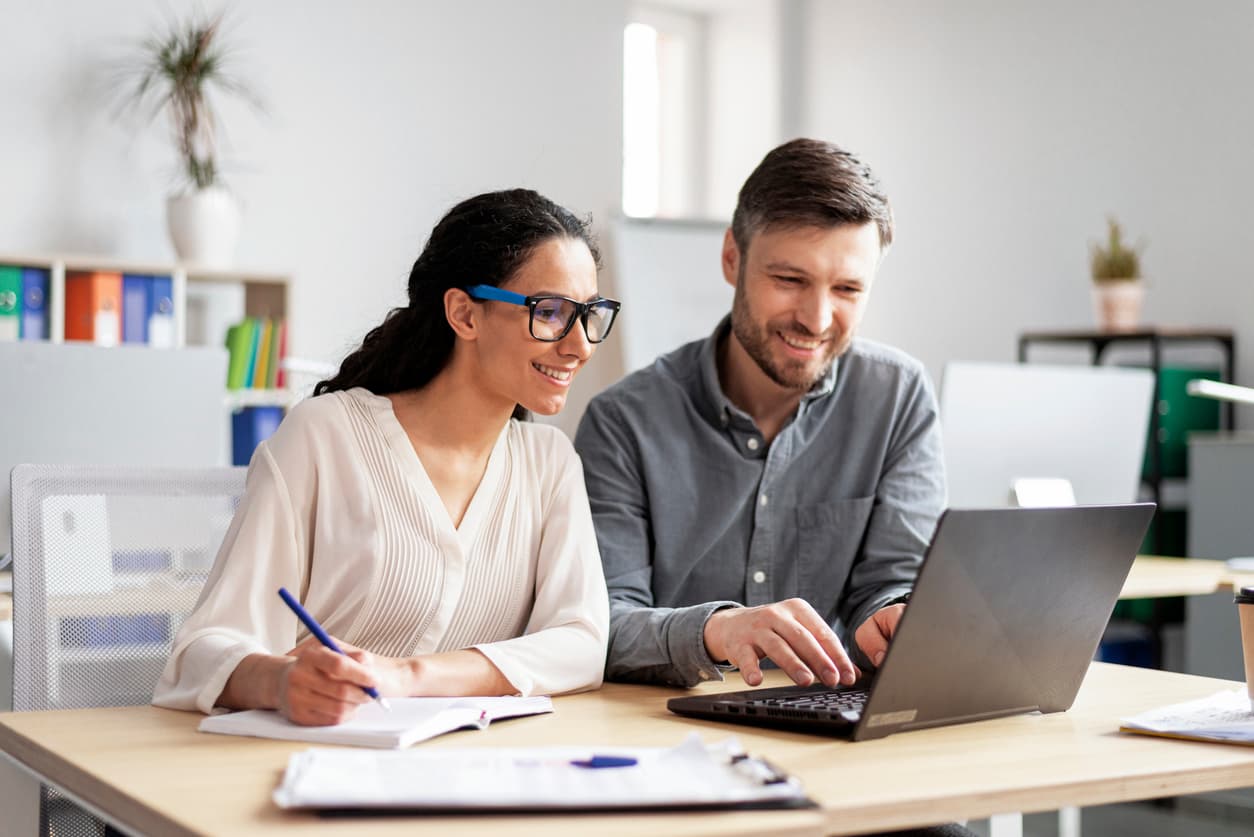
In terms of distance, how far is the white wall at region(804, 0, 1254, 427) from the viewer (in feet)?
15.2

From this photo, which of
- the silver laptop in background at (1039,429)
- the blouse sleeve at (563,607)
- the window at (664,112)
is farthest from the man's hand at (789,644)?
the window at (664,112)

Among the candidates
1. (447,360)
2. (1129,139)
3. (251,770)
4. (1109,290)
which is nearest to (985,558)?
(251,770)

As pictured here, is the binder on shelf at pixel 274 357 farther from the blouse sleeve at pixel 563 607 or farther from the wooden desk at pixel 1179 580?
the blouse sleeve at pixel 563 607

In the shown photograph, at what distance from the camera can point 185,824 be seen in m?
0.88

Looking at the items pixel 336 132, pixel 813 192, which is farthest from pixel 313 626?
pixel 336 132

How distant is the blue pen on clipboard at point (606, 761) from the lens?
99cm

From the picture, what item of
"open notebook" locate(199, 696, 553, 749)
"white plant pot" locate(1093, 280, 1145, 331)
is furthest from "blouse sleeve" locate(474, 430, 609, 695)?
"white plant pot" locate(1093, 280, 1145, 331)

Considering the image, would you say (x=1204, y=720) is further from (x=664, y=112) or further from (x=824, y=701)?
(x=664, y=112)

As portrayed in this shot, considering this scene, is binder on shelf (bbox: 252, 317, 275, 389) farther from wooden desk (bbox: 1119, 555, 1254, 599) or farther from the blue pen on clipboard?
the blue pen on clipboard

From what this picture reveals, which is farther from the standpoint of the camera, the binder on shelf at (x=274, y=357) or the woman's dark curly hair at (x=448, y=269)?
the binder on shelf at (x=274, y=357)

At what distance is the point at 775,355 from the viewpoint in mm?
1816

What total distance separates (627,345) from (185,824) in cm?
459

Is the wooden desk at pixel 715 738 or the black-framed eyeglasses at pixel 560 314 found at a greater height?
the black-framed eyeglasses at pixel 560 314

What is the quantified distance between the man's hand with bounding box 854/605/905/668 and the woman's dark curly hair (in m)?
0.54
